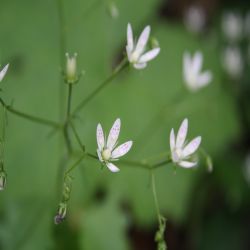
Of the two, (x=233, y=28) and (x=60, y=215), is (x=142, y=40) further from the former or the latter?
(x=233, y=28)

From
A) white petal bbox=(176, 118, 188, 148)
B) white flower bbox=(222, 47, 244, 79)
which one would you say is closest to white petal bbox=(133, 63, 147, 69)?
white petal bbox=(176, 118, 188, 148)

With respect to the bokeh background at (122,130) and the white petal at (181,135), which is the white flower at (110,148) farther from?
the bokeh background at (122,130)

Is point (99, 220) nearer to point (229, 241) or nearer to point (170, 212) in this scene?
point (170, 212)

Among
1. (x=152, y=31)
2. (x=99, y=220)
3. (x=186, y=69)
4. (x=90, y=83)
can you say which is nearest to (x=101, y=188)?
(x=99, y=220)

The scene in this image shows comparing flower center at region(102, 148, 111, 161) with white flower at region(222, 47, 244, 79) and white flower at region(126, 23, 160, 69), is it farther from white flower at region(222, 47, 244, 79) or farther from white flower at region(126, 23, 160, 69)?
white flower at region(222, 47, 244, 79)

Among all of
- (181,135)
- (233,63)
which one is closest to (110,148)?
(181,135)
